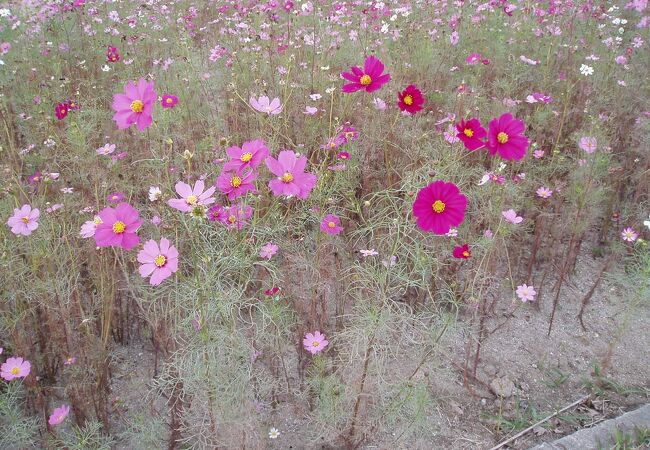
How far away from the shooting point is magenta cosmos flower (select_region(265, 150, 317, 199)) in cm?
120

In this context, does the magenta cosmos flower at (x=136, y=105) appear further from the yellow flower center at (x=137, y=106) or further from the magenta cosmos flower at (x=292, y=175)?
the magenta cosmos flower at (x=292, y=175)

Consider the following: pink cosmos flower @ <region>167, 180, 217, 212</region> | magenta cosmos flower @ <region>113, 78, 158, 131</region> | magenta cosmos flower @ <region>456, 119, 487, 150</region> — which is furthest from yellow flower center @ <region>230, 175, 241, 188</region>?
magenta cosmos flower @ <region>456, 119, 487, 150</region>

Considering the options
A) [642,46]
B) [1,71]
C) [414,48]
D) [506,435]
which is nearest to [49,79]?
[1,71]

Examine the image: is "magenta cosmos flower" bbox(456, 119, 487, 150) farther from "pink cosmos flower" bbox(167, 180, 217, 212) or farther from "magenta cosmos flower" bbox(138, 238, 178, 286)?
"magenta cosmos flower" bbox(138, 238, 178, 286)

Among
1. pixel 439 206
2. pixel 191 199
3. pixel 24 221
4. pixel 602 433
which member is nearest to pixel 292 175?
pixel 191 199

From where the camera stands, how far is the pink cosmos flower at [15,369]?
4.30ft

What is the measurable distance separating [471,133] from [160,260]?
82 cm

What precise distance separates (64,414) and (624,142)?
3121 mm

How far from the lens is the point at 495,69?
338cm

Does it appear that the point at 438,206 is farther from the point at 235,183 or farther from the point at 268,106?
the point at 268,106

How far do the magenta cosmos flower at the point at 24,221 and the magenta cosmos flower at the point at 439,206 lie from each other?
1.09m

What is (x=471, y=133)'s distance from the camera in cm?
119

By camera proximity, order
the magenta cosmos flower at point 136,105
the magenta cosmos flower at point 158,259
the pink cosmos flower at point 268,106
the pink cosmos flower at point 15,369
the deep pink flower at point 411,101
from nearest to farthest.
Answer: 1. the magenta cosmos flower at point 158,259
2. the magenta cosmos flower at point 136,105
3. the pink cosmos flower at point 15,369
4. the deep pink flower at point 411,101
5. the pink cosmos flower at point 268,106

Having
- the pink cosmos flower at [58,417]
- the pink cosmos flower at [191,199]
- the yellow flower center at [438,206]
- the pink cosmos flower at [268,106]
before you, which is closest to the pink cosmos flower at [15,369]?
the pink cosmos flower at [58,417]
